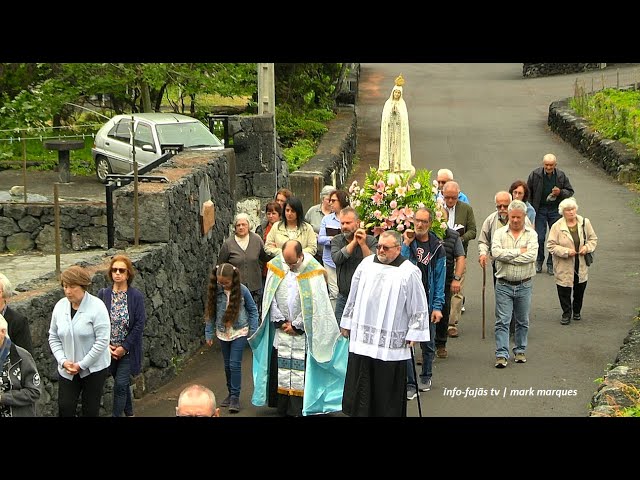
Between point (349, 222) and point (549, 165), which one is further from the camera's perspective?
point (549, 165)

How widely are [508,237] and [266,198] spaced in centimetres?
922

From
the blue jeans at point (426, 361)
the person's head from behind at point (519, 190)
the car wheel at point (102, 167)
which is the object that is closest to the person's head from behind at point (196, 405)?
the blue jeans at point (426, 361)

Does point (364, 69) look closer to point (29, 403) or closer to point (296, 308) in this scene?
point (296, 308)

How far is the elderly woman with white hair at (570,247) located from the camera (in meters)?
12.9

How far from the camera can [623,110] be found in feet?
80.2

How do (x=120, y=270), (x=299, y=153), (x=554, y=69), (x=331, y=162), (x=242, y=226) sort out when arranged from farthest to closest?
(x=554, y=69) < (x=299, y=153) < (x=331, y=162) < (x=242, y=226) < (x=120, y=270)

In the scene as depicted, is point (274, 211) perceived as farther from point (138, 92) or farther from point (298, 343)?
point (138, 92)

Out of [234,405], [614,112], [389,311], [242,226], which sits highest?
[614,112]

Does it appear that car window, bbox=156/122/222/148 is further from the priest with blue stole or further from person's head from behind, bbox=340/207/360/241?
the priest with blue stole

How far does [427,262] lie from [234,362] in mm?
1940

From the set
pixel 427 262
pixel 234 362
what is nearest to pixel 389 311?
pixel 427 262

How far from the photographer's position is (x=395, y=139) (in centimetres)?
1689

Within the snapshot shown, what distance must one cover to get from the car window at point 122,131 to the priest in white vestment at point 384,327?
12667 millimetres

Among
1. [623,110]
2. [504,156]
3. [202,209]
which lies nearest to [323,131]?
[504,156]
